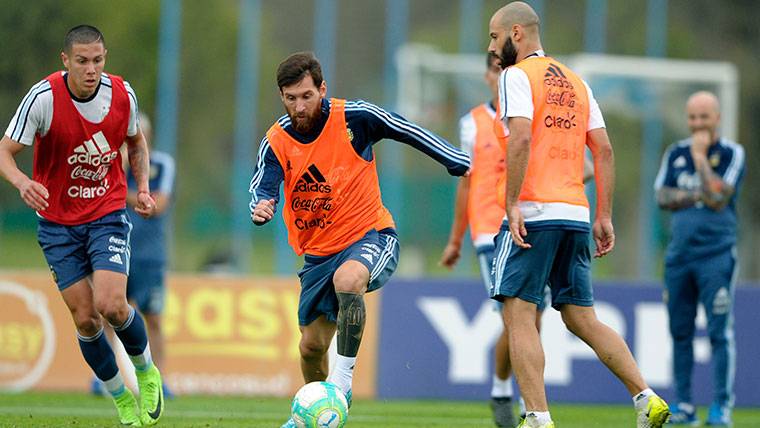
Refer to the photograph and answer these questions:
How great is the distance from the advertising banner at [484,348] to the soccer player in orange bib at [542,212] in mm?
5892

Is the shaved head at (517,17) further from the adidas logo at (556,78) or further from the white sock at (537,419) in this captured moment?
the white sock at (537,419)

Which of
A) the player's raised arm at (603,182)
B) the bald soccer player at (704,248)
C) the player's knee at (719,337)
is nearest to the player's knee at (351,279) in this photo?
the player's raised arm at (603,182)

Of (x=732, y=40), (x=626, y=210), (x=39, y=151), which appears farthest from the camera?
(x=732, y=40)

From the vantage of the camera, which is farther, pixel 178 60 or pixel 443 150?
pixel 178 60

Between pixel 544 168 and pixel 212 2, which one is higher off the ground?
pixel 212 2

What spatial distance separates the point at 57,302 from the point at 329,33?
13.2 m

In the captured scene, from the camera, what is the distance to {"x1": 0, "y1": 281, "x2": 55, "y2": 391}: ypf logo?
42.8ft

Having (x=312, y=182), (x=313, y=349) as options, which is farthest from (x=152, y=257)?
(x=312, y=182)

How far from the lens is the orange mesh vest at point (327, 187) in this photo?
7488 mm

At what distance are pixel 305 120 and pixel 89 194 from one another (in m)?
1.63

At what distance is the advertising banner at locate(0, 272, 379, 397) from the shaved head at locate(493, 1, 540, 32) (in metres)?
6.47

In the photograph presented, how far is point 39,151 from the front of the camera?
311 inches

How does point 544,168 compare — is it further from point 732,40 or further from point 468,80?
point 732,40

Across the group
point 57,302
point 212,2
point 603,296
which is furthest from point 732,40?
point 57,302
